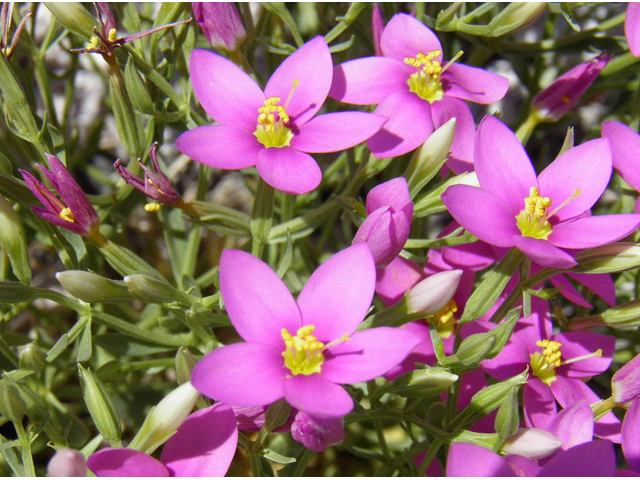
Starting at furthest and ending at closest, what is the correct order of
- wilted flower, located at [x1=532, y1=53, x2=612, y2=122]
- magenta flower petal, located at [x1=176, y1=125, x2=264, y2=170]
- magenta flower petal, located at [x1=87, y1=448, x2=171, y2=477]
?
wilted flower, located at [x1=532, y1=53, x2=612, y2=122], magenta flower petal, located at [x1=176, y1=125, x2=264, y2=170], magenta flower petal, located at [x1=87, y1=448, x2=171, y2=477]

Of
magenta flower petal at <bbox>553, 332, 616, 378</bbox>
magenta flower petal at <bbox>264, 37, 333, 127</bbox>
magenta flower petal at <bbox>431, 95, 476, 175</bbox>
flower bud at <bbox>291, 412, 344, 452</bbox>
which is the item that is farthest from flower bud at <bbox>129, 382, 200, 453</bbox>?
magenta flower petal at <bbox>553, 332, 616, 378</bbox>

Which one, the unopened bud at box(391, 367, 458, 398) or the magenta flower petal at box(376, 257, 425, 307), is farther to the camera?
the magenta flower petal at box(376, 257, 425, 307)

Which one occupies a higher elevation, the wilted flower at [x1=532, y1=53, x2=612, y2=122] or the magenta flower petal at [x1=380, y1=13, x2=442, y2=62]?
the magenta flower petal at [x1=380, y1=13, x2=442, y2=62]

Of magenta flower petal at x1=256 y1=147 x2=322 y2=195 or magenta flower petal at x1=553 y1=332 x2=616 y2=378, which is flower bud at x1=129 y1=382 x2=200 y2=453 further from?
magenta flower petal at x1=553 y1=332 x2=616 y2=378

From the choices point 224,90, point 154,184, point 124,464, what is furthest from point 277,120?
point 124,464

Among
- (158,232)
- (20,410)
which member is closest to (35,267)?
(158,232)

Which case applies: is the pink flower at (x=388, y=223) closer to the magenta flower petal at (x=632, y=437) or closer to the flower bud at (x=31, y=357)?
the magenta flower petal at (x=632, y=437)
